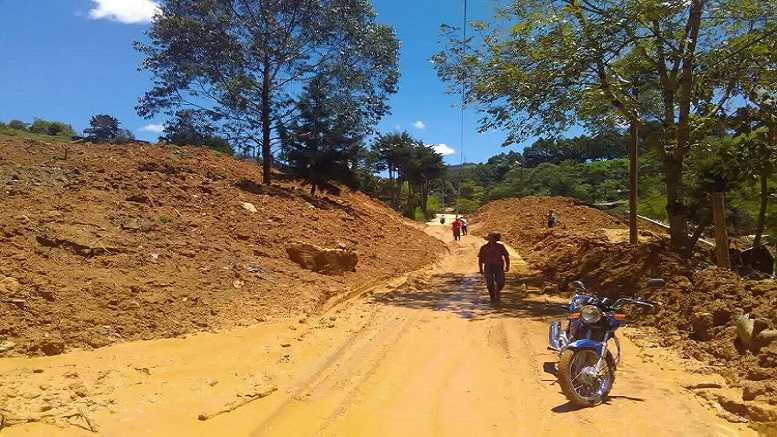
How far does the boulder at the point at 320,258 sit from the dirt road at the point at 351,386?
3.76 metres

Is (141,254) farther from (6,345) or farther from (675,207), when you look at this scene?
(675,207)

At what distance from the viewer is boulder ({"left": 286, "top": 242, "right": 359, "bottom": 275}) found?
12.2m

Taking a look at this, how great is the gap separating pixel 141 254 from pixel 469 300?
6003 mm

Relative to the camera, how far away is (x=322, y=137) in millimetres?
22188

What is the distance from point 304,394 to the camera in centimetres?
546

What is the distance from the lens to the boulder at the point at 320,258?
12.2 meters

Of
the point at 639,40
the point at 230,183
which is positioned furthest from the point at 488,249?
the point at 230,183

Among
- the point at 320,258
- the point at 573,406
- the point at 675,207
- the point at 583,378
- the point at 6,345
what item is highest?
the point at 675,207

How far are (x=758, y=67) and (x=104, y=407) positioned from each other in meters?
13.0

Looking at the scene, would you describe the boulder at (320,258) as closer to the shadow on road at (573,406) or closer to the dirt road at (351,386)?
the dirt road at (351,386)

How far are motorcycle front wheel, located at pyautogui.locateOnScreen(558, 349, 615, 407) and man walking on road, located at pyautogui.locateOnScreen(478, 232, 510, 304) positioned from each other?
5.38 metres

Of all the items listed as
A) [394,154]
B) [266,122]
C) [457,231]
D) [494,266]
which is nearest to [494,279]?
[494,266]

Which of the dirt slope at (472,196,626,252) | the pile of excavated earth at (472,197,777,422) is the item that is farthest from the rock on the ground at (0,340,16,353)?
the dirt slope at (472,196,626,252)

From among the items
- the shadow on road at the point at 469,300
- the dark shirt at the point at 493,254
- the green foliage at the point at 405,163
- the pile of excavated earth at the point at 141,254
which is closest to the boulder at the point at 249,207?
the pile of excavated earth at the point at 141,254
